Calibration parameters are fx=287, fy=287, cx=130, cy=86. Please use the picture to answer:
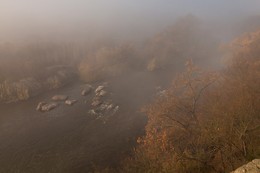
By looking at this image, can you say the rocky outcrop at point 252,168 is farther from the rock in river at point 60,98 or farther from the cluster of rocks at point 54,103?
the rock in river at point 60,98

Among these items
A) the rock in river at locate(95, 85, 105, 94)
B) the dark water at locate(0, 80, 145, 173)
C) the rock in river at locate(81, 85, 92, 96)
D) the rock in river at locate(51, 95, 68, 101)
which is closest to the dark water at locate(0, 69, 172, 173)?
the dark water at locate(0, 80, 145, 173)

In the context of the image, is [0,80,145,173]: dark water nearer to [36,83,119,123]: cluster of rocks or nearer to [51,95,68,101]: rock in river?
[36,83,119,123]: cluster of rocks

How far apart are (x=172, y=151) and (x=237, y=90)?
59.1 feet

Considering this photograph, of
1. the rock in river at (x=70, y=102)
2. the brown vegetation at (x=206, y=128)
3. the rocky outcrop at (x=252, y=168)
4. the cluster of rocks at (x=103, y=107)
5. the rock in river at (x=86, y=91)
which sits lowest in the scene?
the rock in river at (x=86, y=91)

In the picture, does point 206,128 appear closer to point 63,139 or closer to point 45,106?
point 63,139

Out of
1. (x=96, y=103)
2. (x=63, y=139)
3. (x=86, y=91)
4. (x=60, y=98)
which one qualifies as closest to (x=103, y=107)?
(x=96, y=103)

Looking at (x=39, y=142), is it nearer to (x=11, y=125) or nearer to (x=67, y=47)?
(x=11, y=125)

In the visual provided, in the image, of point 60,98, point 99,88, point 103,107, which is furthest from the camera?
point 99,88

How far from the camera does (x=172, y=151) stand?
125 feet

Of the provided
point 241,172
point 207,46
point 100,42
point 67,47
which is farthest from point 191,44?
point 241,172

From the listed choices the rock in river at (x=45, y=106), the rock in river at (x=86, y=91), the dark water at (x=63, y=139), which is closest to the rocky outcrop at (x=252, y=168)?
the dark water at (x=63, y=139)

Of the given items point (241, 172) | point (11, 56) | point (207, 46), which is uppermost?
point (241, 172)

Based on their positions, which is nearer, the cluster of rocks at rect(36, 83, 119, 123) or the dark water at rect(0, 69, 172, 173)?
the dark water at rect(0, 69, 172, 173)

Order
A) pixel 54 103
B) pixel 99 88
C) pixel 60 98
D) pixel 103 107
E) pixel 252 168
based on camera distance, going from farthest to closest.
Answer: pixel 99 88, pixel 60 98, pixel 54 103, pixel 103 107, pixel 252 168
